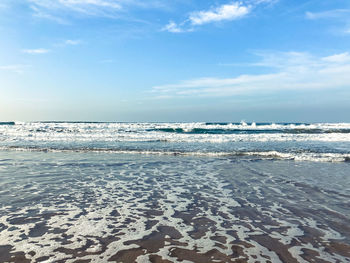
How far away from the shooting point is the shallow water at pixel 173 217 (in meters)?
3.96

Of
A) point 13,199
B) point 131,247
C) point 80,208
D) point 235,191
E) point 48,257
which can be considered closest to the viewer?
point 48,257

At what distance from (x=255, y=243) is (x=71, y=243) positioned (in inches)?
110

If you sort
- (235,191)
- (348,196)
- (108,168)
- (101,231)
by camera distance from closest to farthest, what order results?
(101,231) → (348,196) → (235,191) → (108,168)

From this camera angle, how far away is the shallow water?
13.0 feet

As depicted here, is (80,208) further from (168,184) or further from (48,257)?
(168,184)

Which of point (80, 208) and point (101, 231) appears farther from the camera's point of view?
point (80, 208)

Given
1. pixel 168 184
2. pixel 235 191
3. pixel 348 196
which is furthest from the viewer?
pixel 168 184

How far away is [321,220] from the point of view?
5410 millimetres

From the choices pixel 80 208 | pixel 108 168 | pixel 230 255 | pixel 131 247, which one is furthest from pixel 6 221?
pixel 108 168

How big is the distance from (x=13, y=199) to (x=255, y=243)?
5.57 m

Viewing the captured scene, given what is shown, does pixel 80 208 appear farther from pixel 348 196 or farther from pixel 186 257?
pixel 348 196

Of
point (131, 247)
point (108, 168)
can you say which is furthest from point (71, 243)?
point (108, 168)

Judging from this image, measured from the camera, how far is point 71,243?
165 inches

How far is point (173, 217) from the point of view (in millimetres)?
5543
